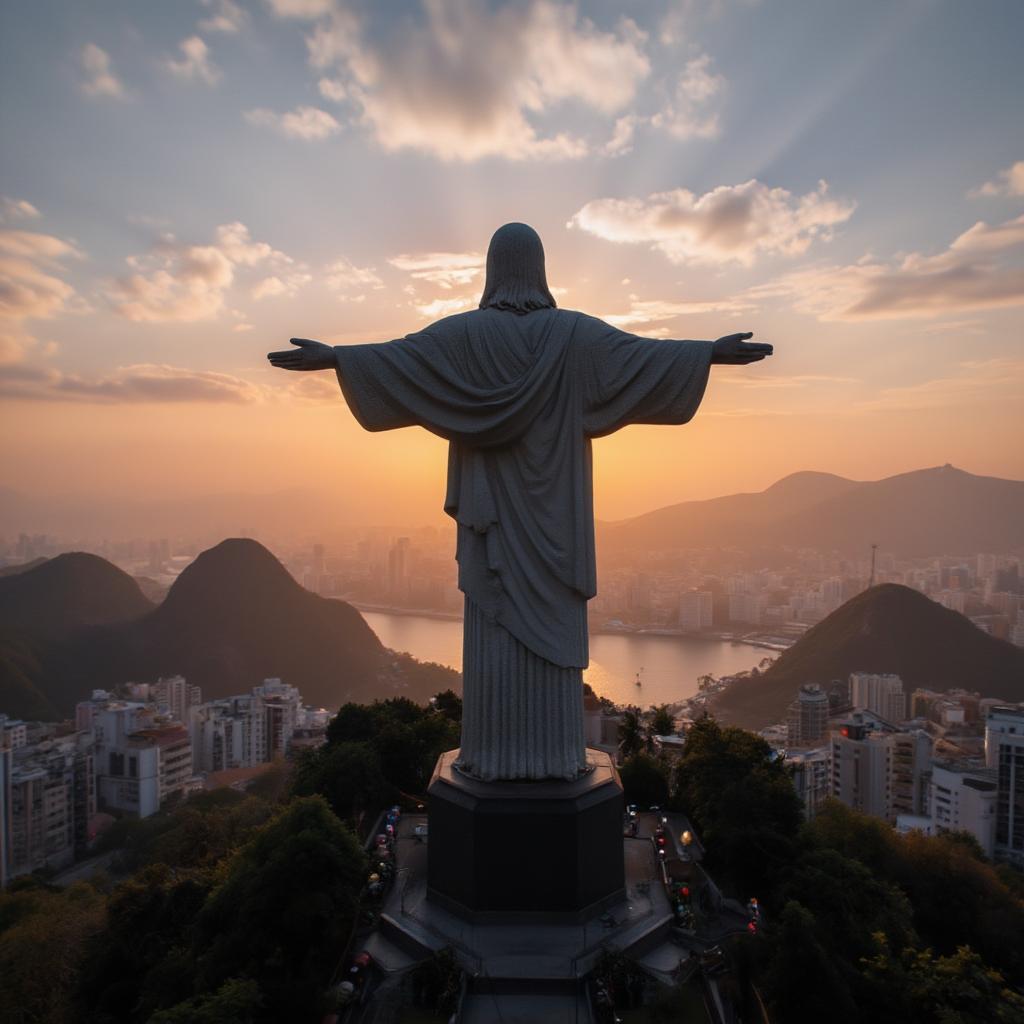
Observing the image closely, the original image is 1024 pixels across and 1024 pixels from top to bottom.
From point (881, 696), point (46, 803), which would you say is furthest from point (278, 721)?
point (881, 696)

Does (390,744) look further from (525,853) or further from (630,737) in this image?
(525,853)

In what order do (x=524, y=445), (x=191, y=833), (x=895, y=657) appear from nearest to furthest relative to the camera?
1. (x=524, y=445)
2. (x=191, y=833)
3. (x=895, y=657)

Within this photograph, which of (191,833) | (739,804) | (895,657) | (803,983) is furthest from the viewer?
(895,657)

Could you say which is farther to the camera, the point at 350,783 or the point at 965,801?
the point at 965,801

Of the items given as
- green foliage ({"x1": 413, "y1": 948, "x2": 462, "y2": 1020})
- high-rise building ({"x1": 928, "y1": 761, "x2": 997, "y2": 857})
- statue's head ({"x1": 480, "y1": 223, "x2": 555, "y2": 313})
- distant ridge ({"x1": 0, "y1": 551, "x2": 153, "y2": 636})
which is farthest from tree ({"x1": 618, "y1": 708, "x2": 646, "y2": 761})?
distant ridge ({"x1": 0, "y1": 551, "x2": 153, "y2": 636})

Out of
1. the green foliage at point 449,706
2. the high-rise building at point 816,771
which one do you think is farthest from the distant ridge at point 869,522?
the green foliage at point 449,706

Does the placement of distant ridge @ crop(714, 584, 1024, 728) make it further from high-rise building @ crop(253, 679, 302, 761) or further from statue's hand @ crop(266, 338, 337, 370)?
statue's hand @ crop(266, 338, 337, 370)
